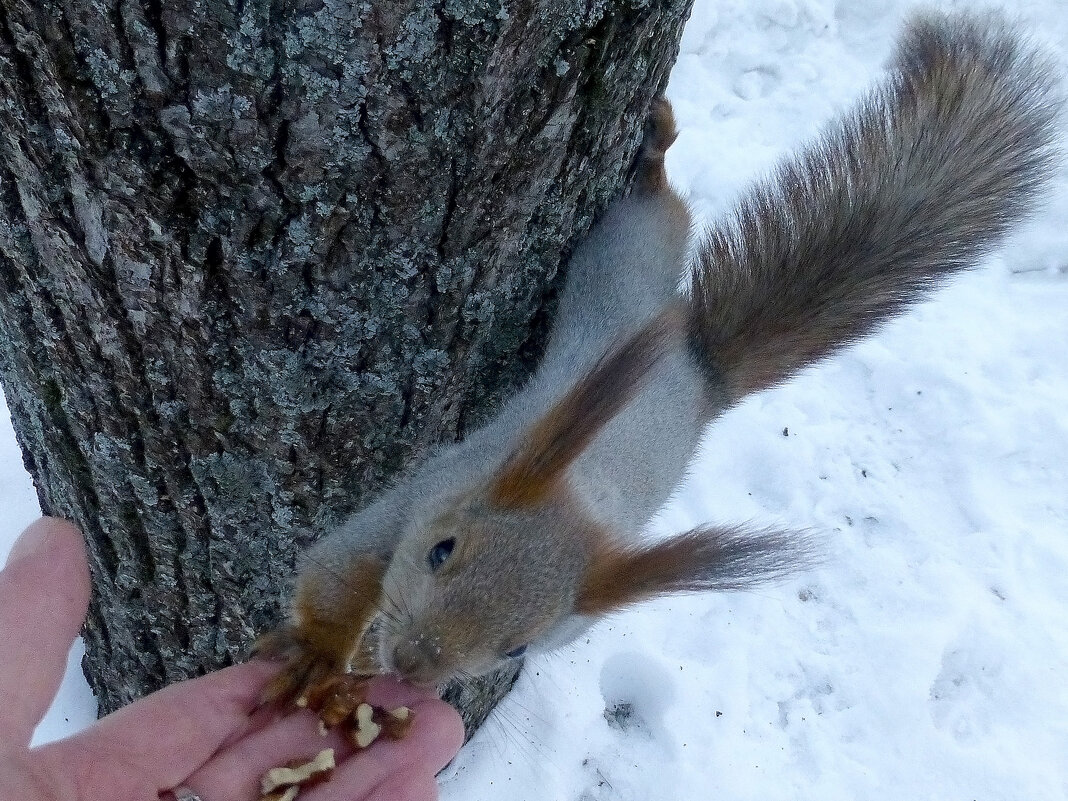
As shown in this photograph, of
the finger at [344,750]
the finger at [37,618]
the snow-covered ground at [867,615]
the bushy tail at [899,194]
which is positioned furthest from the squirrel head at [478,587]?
the snow-covered ground at [867,615]

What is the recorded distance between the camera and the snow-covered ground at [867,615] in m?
2.11

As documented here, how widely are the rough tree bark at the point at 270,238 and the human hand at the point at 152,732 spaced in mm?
235

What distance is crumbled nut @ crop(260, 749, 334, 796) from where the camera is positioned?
1354mm

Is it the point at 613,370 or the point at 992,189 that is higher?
the point at 613,370

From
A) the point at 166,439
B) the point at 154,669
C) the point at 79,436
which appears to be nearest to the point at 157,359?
the point at 166,439

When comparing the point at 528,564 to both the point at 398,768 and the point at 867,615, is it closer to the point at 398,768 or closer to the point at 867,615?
the point at 398,768

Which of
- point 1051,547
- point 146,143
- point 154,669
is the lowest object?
point 1051,547

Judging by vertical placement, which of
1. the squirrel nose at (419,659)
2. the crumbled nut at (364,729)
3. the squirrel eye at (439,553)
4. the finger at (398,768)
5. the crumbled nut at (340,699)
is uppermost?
the squirrel eye at (439,553)

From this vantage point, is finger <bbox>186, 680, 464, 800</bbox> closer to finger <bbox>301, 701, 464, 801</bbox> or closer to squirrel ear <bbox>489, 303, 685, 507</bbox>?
finger <bbox>301, 701, 464, 801</bbox>

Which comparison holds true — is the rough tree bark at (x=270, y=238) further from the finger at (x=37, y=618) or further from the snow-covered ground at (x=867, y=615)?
the snow-covered ground at (x=867, y=615)

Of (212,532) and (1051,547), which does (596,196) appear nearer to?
(212,532)

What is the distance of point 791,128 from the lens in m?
3.34

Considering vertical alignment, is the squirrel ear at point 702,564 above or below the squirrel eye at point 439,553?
below

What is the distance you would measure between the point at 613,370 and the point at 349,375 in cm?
41
